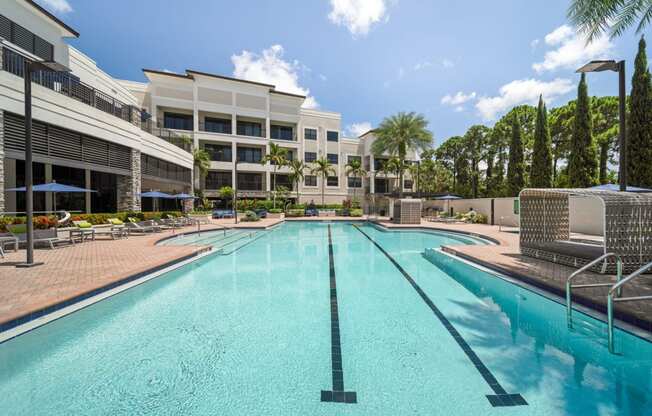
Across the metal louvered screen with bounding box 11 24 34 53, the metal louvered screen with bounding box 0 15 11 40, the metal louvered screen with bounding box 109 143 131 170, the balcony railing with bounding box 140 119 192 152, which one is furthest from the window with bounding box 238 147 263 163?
the metal louvered screen with bounding box 0 15 11 40

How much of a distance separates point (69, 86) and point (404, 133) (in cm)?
2468

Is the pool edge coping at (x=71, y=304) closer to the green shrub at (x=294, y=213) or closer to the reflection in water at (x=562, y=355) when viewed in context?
the reflection in water at (x=562, y=355)

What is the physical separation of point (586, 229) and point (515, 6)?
508 inches

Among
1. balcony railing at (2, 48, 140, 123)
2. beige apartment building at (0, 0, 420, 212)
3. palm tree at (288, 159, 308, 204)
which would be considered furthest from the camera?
palm tree at (288, 159, 308, 204)

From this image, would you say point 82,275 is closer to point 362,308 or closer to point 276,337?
point 276,337

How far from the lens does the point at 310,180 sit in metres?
41.8

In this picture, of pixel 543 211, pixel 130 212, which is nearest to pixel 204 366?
pixel 543 211

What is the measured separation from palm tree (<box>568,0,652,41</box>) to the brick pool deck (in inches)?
303

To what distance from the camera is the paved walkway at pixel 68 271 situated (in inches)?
199

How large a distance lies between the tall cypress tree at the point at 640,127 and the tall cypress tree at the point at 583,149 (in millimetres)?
3436

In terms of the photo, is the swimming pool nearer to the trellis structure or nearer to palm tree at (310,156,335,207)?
the trellis structure

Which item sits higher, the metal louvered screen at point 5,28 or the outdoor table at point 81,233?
the metal louvered screen at point 5,28

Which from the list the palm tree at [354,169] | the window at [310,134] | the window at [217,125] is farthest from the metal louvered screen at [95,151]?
the palm tree at [354,169]

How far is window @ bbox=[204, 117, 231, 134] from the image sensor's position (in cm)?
3669
